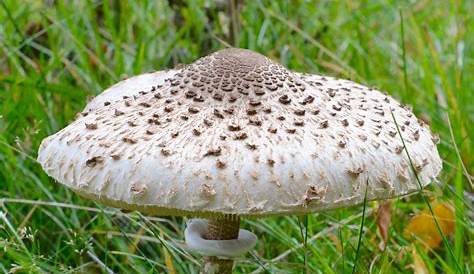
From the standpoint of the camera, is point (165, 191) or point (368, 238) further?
point (368, 238)

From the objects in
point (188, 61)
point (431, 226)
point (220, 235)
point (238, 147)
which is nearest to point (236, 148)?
point (238, 147)

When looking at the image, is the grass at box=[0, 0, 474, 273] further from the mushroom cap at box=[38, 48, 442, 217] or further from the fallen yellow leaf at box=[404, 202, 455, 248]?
the mushroom cap at box=[38, 48, 442, 217]

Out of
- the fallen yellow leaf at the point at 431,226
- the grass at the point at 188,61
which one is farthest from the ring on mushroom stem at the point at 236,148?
the fallen yellow leaf at the point at 431,226

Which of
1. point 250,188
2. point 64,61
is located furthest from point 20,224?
point 250,188

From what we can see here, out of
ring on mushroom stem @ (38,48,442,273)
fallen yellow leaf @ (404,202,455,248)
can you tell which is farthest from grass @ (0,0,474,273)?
ring on mushroom stem @ (38,48,442,273)

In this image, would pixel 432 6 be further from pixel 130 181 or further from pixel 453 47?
pixel 130 181

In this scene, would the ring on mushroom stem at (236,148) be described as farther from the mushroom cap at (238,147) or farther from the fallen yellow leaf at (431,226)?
the fallen yellow leaf at (431,226)

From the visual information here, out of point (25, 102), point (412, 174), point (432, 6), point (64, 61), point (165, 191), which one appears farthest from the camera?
point (432, 6)
